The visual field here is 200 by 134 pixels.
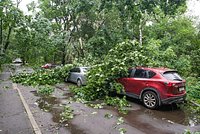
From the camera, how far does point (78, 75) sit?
1584 centimetres

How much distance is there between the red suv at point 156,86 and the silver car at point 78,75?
5472mm

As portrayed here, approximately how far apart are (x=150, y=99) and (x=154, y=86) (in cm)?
61

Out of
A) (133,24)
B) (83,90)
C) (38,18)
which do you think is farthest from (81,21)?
(83,90)

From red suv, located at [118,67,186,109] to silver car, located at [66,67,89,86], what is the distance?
5472 mm

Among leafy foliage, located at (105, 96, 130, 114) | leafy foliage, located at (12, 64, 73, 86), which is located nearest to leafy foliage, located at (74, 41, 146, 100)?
leafy foliage, located at (105, 96, 130, 114)

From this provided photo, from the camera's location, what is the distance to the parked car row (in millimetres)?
8750

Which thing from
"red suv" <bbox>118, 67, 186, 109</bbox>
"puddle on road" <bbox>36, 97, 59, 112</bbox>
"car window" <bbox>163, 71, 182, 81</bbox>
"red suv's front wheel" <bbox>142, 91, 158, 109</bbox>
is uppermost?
"car window" <bbox>163, 71, 182, 81</bbox>

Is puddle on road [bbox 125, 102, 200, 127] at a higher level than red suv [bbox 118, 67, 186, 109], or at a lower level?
lower

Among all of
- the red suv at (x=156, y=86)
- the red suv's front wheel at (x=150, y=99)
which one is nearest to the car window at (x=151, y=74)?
the red suv at (x=156, y=86)

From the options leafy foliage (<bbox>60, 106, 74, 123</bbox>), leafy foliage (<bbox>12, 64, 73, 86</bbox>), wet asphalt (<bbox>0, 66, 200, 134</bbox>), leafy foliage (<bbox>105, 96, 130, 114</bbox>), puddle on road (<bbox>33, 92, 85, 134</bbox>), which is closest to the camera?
wet asphalt (<bbox>0, 66, 200, 134</bbox>)

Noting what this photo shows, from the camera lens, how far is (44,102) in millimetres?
10406

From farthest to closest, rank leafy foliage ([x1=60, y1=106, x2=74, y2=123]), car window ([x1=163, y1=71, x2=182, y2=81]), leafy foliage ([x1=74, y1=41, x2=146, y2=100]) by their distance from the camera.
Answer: leafy foliage ([x1=74, y1=41, x2=146, y2=100]) < car window ([x1=163, y1=71, x2=182, y2=81]) < leafy foliage ([x1=60, y1=106, x2=74, y2=123])

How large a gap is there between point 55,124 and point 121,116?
2.42 m

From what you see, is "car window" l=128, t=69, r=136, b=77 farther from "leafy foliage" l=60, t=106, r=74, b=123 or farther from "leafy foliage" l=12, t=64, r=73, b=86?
"leafy foliage" l=12, t=64, r=73, b=86
